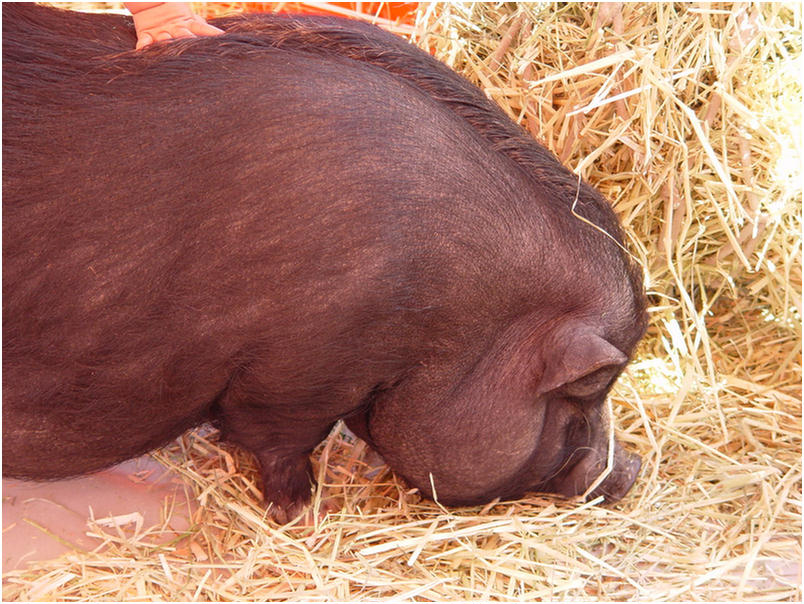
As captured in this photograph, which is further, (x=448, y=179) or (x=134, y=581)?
(x=134, y=581)

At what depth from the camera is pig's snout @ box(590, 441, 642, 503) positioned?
8.73ft

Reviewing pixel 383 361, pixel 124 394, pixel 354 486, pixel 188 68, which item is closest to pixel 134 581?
pixel 124 394

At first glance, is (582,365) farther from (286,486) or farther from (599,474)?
(286,486)

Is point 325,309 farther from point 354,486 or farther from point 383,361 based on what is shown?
point 354,486

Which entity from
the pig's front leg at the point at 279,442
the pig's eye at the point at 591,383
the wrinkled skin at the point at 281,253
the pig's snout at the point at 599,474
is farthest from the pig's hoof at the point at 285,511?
the pig's eye at the point at 591,383

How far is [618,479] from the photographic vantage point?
2.68 m

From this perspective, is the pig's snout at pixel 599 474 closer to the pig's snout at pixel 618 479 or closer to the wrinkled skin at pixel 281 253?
the pig's snout at pixel 618 479

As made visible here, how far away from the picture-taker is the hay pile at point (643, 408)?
7.75 feet

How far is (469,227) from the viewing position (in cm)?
218

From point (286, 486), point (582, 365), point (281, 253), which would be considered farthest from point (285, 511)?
point (582, 365)

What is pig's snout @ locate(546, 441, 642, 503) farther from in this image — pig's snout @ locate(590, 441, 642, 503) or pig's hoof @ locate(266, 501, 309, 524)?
pig's hoof @ locate(266, 501, 309, 524)

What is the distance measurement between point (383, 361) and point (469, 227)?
402 mm

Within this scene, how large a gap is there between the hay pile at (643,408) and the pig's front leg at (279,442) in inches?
2.4

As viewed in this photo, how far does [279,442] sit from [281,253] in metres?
0.64
